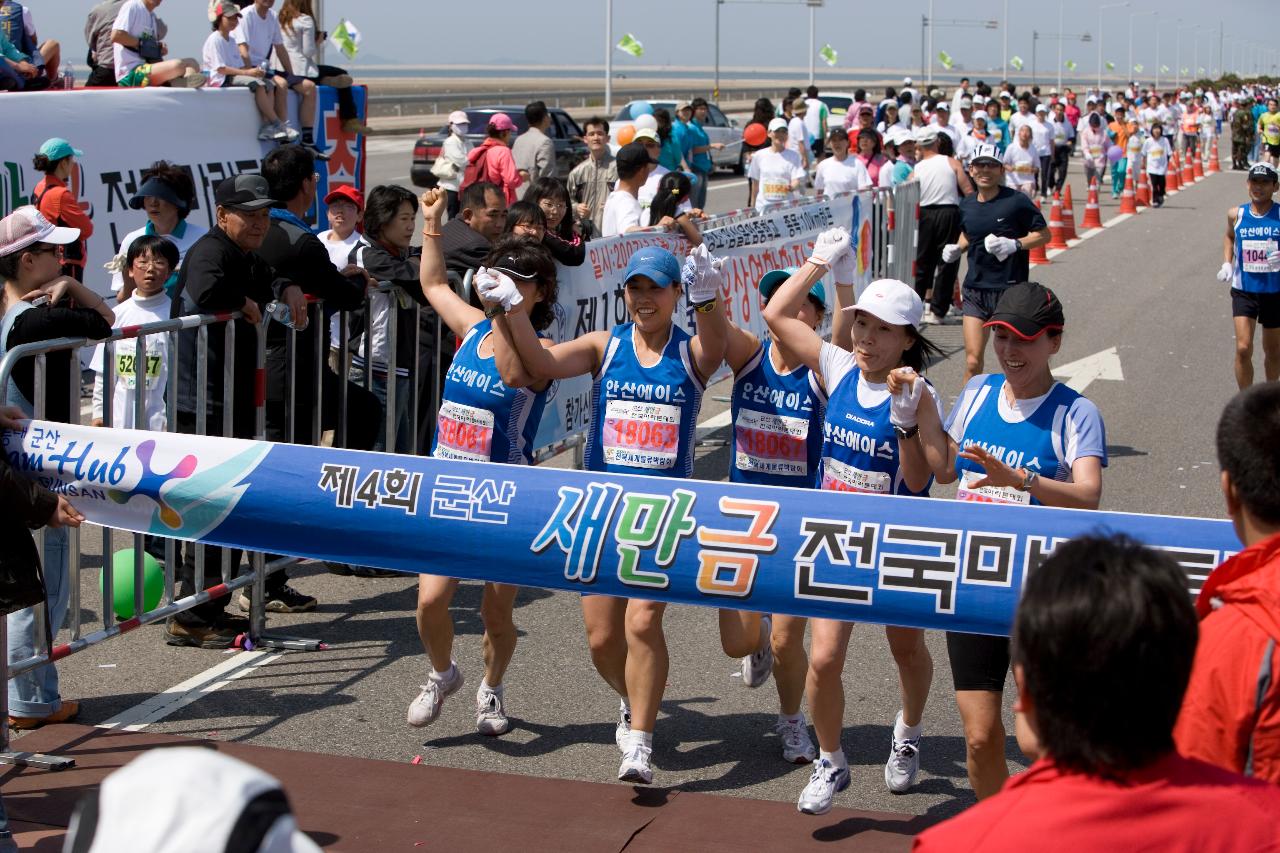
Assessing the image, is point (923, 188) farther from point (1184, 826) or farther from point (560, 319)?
point (1184, 826)

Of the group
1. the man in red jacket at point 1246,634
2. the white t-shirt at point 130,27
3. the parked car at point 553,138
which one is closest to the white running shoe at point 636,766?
the man in red jacket at point 1246,634

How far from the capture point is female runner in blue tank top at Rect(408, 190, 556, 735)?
584cm

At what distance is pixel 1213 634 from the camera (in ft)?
8.66

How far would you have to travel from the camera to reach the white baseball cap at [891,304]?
202 inches

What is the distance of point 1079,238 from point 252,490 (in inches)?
885

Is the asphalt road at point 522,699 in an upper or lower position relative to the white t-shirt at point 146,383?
lower

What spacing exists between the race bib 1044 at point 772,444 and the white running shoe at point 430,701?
1441 mm

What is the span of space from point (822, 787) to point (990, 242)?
5962mm

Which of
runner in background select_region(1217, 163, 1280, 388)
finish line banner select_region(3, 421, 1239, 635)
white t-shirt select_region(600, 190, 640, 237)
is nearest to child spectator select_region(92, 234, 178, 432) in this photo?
finish line banner select_region(3, 421, 1239, 635)

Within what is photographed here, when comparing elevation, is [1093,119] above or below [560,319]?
above

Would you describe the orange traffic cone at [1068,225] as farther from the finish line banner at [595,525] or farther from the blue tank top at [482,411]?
the finish line banner at [595,525]

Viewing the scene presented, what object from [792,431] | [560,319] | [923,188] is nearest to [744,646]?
[792,431]

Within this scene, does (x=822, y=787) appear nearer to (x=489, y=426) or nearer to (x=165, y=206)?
(x=489, y=426)

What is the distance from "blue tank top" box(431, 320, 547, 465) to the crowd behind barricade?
12 mm
